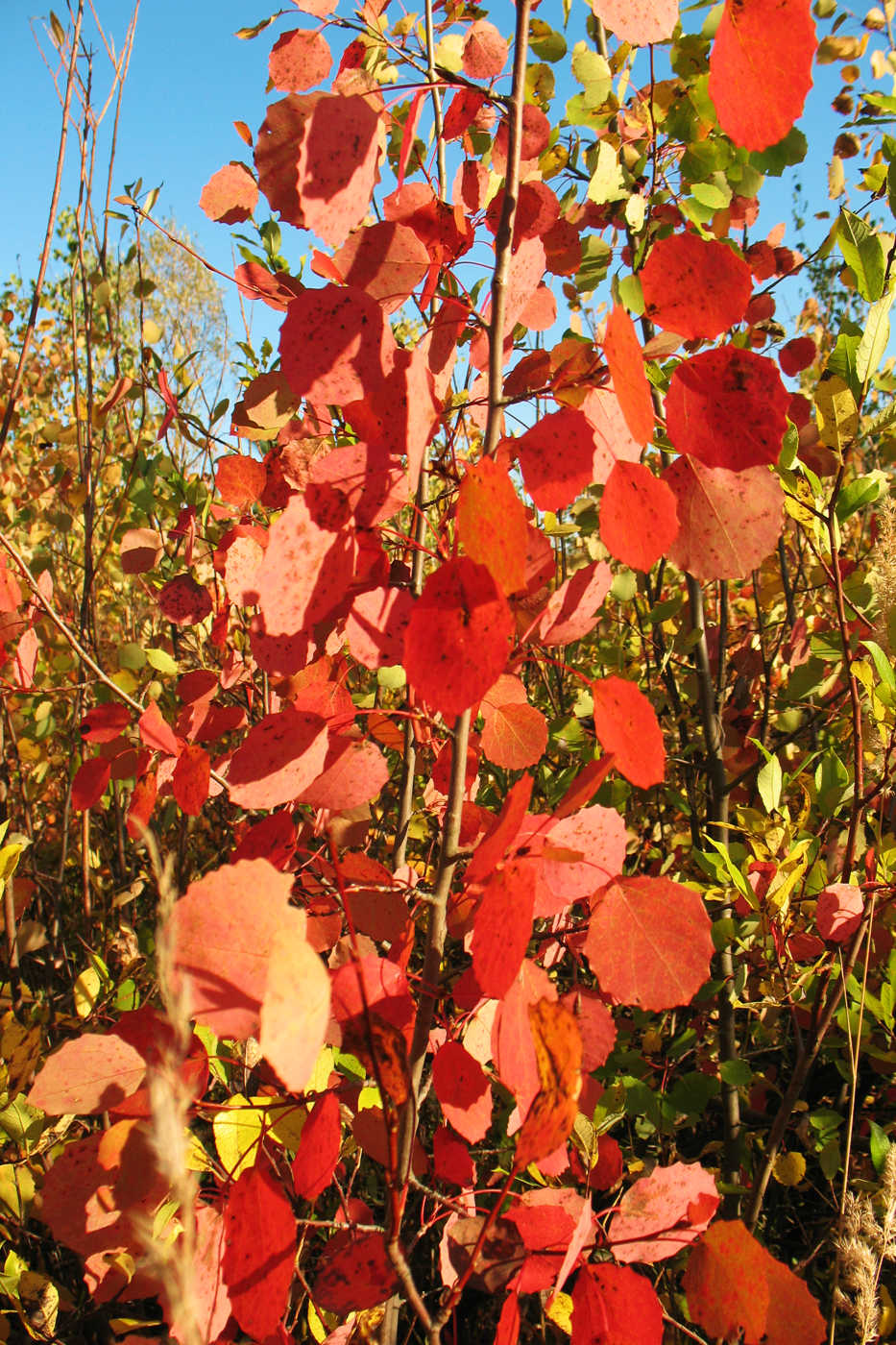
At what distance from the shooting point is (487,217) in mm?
629

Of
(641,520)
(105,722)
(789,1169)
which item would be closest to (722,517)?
(641,520)

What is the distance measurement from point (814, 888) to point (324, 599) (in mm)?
686

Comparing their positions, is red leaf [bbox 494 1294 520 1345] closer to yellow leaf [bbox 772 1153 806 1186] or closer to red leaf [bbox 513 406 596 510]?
red leaf [bbox 513 406 596 510]

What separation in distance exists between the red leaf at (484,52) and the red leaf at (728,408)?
42cm

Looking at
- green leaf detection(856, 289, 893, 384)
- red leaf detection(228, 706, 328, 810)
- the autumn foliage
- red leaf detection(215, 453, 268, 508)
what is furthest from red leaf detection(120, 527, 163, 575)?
green leaf detection(856, 289, 893, 384)

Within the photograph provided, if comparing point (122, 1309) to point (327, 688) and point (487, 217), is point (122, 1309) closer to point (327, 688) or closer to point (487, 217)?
point (327, 688)

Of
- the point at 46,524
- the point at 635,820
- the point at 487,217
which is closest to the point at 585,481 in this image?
the point at 487,217

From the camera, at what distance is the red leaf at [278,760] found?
493mm

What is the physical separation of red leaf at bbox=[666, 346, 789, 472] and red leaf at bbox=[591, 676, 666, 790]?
0.14m

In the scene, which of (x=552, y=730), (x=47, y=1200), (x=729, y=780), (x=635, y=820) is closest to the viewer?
(x=47, y=1200)

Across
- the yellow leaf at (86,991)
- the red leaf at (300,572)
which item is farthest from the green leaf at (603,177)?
the yellow leaf at (86,991)

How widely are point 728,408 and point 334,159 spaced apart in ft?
0.77

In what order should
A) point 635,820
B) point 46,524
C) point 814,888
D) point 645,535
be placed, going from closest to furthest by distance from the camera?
point 645,535 → point 814,888 → point 635,820 → point 46,524

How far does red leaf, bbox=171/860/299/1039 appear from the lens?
40 centimetres
